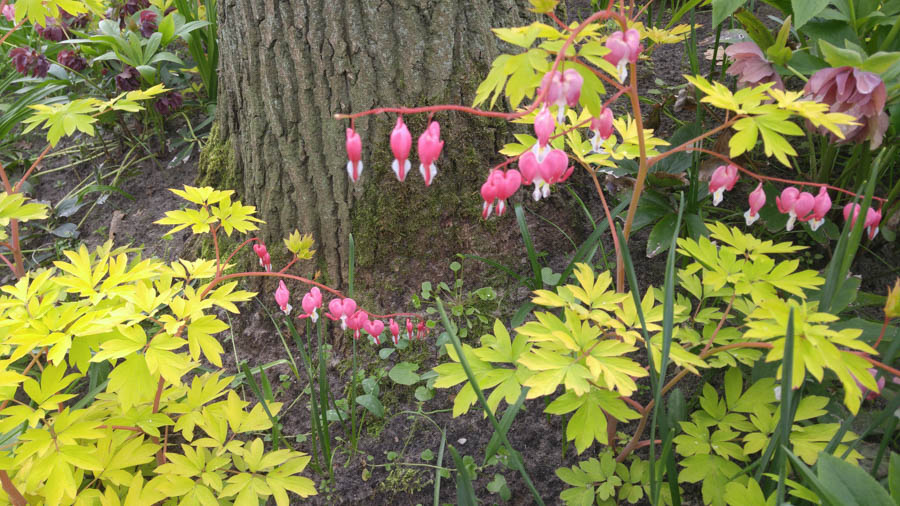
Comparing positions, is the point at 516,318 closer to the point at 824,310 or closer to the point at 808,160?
the point at 824,310

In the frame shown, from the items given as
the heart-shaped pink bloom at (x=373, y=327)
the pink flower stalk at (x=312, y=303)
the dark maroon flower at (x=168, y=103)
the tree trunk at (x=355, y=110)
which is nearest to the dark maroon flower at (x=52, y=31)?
the dark maroon flower at (x=168, y=103)

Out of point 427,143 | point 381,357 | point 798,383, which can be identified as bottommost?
point 381,357

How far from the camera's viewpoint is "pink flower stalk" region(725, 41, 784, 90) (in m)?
1.57

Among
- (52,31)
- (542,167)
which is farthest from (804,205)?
(52,31)

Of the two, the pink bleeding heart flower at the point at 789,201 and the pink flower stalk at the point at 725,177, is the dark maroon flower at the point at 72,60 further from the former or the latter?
the pink bleeding heart flower at the point at 789,201

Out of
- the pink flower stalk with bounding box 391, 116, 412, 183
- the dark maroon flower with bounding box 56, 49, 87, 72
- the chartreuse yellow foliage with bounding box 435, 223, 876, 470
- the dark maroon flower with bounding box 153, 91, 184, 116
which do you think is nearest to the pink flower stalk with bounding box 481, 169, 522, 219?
the pink flower stalk with bounding box 391, 116, 412, 183

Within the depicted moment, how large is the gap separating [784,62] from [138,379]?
1939 millimetres

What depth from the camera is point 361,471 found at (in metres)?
1.65

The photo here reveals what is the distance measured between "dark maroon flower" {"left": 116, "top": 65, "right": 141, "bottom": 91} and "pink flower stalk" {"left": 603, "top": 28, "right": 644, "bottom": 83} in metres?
2.73

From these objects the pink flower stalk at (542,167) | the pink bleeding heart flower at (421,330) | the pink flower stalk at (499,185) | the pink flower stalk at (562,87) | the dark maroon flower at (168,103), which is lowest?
the pink bleeding heart flower at (421,330)

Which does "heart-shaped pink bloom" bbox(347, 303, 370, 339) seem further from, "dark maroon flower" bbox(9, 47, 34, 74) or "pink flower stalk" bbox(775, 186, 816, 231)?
"dark maroon flower" bbox(9, 47, 34, 74)

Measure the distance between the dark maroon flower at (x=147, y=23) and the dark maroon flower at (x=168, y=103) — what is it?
1.22 feet

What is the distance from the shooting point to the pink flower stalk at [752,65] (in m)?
1.57

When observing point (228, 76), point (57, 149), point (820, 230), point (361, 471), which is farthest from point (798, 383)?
point (57, 149)
